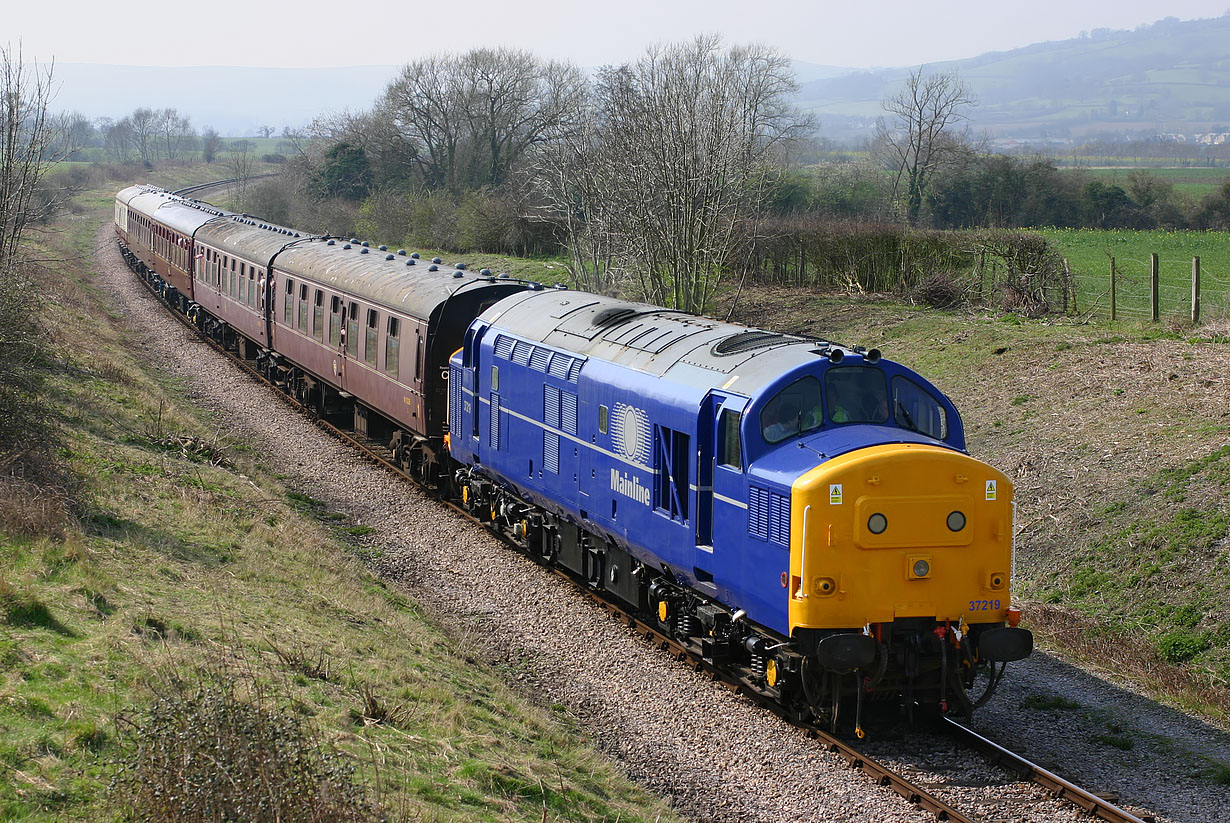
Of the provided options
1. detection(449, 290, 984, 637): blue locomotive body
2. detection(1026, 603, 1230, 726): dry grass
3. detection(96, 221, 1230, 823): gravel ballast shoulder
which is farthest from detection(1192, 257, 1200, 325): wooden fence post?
detection(449, 290, 984, 637): blue locomotive body

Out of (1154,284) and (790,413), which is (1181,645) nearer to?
(790,413)

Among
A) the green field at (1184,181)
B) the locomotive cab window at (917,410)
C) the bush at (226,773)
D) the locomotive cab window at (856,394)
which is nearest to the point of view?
the bush at (226,773)

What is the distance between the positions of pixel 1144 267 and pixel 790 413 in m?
29.7

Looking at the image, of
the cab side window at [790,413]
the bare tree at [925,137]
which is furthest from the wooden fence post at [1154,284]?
the bare tree at [925,137]

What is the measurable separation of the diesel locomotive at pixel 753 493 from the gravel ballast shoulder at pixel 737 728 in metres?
0.46

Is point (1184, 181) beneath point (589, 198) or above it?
above

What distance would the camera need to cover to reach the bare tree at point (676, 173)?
2894 centimetres

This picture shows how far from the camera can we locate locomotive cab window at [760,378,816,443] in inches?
410

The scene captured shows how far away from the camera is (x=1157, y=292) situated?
23406 mm

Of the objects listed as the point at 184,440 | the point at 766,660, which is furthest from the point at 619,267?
the point at 766,660

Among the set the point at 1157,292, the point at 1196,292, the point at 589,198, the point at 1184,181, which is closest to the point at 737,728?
the point at 1196,292

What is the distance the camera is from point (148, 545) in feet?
44.4

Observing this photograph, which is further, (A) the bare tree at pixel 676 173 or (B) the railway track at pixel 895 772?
(A) the bare tree at pixel 676 173

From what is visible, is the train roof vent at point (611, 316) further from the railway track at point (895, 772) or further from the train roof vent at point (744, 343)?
the railway track at point (895, 772)
